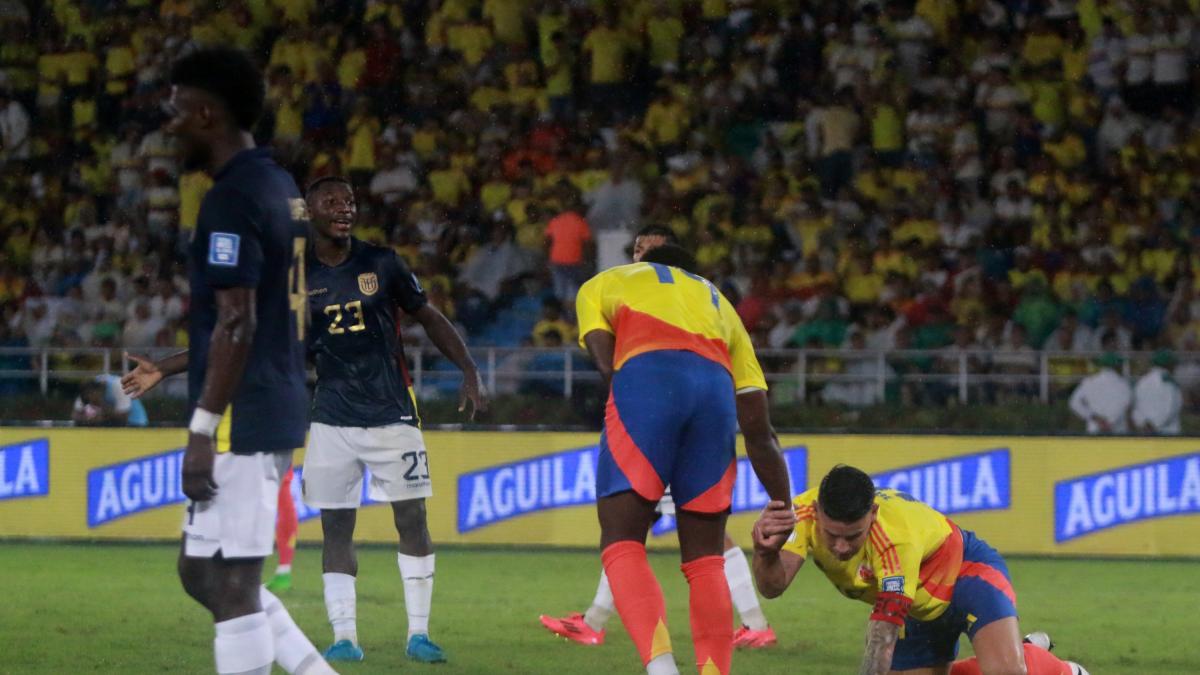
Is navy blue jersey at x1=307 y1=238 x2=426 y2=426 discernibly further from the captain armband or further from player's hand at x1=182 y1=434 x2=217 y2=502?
player's hand at x1=182 y1=434 x2=217 y2=502

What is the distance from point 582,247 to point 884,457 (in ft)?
14.7

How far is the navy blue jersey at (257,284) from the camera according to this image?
5.45 meters

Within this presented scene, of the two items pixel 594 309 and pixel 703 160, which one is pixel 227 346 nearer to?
pixel 594 309

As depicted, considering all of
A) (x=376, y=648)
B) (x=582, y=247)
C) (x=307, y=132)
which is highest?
(x=307, y=132)

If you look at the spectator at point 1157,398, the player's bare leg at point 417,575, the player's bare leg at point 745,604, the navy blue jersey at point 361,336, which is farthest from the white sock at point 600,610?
the spectator at point 1157,398

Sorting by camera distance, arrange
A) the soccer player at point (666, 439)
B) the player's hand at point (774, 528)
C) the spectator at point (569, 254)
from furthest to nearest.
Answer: the spectator at point (569, 254) < the soccer player at point (666, 439) < the player's hand at point (774, 528)

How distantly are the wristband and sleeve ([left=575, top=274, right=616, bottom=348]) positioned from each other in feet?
5.82

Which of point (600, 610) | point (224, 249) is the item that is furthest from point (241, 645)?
point (600, 610)

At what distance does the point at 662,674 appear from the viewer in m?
6.40

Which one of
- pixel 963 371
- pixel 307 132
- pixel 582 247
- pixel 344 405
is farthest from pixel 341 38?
pixel 344 405

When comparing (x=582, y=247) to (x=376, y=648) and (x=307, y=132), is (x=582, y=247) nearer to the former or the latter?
(x=307, y=132)

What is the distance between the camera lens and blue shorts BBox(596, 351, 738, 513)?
6.62 metres

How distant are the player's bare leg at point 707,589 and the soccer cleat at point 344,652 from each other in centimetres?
237

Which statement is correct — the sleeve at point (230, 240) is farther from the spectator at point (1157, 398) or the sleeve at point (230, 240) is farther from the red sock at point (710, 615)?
the spectator at point (1157, 398)
